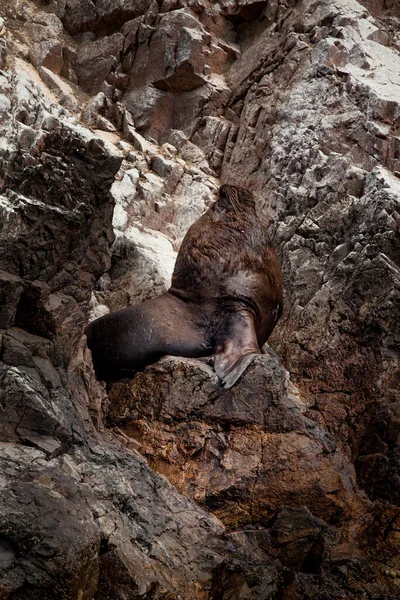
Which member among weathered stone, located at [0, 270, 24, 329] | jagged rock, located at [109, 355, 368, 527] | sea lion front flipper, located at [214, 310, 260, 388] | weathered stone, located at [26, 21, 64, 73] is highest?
weathered stone, located at [26, 21, 64, 73]

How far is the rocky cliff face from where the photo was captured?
2250 millimetres

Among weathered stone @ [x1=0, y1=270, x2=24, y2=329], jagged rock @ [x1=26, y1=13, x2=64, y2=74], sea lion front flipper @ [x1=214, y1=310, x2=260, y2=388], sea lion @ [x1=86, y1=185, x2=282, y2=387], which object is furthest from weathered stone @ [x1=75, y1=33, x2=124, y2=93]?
weathered stone @ [x1=0, y1=270, x2=24, y2=329]

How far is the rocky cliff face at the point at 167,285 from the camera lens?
2.25 m

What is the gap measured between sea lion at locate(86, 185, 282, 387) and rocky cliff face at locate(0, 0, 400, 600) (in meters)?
0.36

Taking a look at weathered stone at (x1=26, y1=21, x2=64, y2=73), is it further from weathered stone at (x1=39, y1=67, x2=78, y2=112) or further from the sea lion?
the sea lion

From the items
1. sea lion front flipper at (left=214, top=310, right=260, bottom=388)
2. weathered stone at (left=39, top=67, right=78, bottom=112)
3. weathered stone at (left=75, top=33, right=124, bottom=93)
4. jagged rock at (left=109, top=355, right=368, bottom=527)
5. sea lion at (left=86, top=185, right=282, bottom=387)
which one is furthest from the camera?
weathered stone at (left=75, top=33, right=124, bottom=93)

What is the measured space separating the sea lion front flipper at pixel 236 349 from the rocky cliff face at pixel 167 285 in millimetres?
85

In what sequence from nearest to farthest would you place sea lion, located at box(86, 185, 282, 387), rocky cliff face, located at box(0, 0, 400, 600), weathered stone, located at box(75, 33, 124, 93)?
rocky cliff face, located at box(0, 0, 400, 600) < sea lion, located at box(86, 185, 282, 387) < weathered stone, located at box(75, 33, 124, 93)

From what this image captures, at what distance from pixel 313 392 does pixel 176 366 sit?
1.86 metres

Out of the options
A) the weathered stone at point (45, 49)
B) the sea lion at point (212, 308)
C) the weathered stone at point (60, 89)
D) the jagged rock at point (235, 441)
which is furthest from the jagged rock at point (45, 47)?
the jagged rock at point (235, 441)

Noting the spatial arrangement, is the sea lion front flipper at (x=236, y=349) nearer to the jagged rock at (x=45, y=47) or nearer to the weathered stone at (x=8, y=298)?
the weathered stone at (x=8, y=298)

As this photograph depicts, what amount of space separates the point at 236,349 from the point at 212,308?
534mm

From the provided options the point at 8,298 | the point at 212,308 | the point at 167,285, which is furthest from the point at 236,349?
the point at 167,285

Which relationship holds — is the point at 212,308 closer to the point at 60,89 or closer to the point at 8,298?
the point at 8,298
